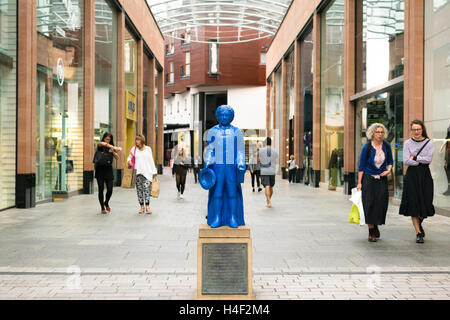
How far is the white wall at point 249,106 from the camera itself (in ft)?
145

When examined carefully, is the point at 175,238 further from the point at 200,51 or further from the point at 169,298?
the point at 200,51

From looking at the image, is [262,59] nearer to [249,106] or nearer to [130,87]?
[249,106]

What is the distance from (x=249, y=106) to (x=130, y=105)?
878 inches

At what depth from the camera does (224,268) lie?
448 cm

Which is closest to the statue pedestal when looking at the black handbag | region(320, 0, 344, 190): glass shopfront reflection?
the black handbag

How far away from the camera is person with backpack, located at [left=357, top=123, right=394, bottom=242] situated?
743 centimetres

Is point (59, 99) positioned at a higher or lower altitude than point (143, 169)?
higher

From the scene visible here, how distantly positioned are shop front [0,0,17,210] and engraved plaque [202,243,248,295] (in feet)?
27.3

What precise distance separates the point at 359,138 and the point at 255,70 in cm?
2941

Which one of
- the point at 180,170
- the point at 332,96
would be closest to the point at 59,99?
the point at 180,170

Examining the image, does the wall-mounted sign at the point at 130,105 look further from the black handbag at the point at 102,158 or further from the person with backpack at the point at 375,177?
the person with backpack at the point at 375,177

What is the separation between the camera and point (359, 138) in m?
16.7

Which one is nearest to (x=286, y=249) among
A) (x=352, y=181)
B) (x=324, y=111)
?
(x=352, y=181)

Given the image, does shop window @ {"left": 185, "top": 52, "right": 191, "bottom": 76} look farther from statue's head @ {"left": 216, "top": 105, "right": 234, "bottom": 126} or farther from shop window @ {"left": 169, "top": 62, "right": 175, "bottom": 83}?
statue's head @ {"left": 216, "top": 105, "right": 234, "bottom": 126}
